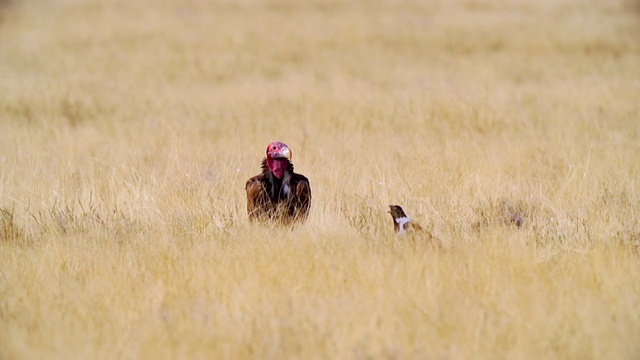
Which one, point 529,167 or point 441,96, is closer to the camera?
point 529,167

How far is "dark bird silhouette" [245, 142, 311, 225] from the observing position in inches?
206

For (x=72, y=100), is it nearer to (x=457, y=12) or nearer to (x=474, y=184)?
(x=474, y=184)

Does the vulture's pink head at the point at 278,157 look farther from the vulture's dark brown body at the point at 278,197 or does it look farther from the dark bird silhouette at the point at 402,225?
the dark bird silhouette at the point at 402,225

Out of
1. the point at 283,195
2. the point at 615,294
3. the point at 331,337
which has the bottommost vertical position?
the point at 331,337

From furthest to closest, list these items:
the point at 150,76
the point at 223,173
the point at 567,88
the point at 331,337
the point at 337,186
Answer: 1. the point at 150,76
2. the point at 567,88
3. the point at 223,173
4. the point at 337,186
5. the point at 331,337

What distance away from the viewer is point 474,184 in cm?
649

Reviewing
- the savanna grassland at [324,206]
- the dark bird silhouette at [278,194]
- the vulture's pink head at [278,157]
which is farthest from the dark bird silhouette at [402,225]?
the vulture's pink head at [278,157]

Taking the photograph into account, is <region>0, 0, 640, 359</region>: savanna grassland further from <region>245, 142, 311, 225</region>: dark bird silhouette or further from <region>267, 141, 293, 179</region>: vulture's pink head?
<region>267, 141, 293, 179</region>: vulture's pink head

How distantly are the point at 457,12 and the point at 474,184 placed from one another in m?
15.1

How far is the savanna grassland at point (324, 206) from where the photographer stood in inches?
145

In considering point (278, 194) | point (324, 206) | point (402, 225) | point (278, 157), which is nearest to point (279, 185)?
point (278, 194)

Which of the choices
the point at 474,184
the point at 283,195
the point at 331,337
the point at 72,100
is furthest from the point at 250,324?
the point at 72,100

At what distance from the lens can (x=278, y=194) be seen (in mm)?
5301

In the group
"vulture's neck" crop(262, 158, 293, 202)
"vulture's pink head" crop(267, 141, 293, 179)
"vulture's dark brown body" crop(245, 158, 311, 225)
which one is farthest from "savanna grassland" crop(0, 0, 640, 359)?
"vulture's pink head" crop(267, 141, 293, 179)
